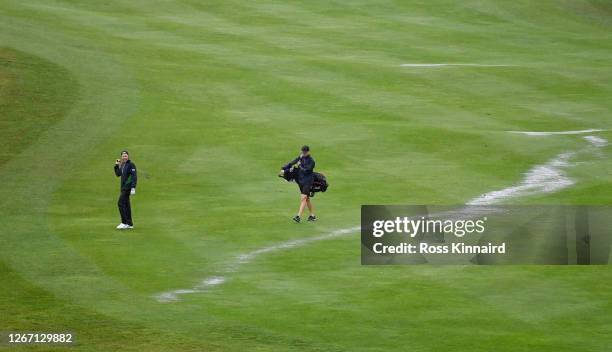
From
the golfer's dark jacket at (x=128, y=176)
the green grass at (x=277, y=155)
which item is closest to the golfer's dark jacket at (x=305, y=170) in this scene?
the green grass at (x=277, y=155)

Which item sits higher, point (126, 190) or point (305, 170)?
point (305, 170)

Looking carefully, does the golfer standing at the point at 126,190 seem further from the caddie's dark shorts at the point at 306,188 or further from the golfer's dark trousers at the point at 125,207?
the caddie's dark shorts at the point at 306,188

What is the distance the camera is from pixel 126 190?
29.7 m

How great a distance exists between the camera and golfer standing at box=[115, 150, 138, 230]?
96.9 ft

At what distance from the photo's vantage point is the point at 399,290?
23.5m

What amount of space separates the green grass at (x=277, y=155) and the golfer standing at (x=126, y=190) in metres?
0.77

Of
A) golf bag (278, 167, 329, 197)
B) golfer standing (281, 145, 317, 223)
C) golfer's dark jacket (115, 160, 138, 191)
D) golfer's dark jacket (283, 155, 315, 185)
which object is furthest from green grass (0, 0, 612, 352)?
golfer's dark jacket (115, 160, 138, 191)

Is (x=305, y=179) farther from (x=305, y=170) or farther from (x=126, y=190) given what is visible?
(x=126, y=190)

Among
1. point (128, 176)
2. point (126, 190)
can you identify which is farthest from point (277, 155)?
point (126, 190)

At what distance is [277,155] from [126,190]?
9033 mm

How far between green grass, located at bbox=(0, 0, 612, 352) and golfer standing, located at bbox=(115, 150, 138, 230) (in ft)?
2.52

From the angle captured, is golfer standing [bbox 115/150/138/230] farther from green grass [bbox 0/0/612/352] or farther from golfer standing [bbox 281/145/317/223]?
golfer standing [bbox 281/145/317/223]

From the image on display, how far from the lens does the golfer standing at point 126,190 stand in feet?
96.9

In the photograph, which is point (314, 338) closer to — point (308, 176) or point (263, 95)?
point (308, 176)
